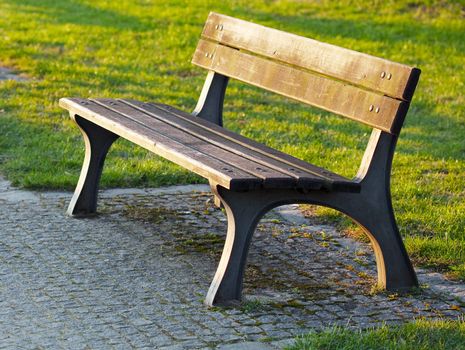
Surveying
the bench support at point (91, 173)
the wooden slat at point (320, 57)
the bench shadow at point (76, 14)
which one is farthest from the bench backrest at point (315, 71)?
the bench shadow at point (76, 14)

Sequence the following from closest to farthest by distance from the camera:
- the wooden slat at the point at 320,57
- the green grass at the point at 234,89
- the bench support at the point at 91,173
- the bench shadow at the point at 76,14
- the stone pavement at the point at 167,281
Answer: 1. the stone pavement at the point at 167,281
2. the wooden slat at the point at 320,57
3. the bench support at the point at 91,173
4. the green grass at the point at 234,89
5. the bench shadow at the point at 76,14

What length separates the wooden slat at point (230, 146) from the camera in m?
4.60

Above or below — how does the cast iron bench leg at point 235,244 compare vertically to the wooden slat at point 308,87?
below

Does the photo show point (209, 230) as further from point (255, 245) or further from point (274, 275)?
point (274, 275)

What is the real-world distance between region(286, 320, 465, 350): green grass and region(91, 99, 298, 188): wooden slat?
69cm

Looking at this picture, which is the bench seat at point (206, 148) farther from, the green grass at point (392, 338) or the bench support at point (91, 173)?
the green grass at point (392, 338)

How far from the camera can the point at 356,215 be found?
4.85 m

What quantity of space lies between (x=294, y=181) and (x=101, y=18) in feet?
30.4

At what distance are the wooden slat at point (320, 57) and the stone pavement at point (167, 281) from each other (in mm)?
989

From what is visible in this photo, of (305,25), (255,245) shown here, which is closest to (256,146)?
(255,245)

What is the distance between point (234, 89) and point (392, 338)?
579cm

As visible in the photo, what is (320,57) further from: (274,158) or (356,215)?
(356,215)

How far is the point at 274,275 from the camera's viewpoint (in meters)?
5.14

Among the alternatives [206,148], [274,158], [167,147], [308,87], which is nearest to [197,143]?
[206,148]
